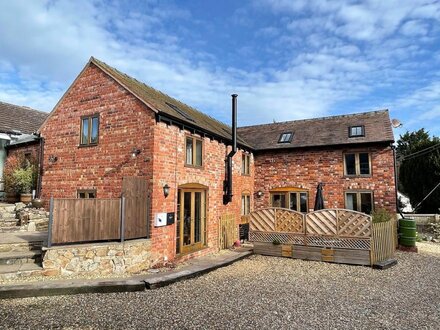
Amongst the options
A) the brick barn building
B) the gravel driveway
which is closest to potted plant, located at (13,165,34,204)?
the brick barn building

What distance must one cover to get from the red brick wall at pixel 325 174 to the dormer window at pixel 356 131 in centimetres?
95

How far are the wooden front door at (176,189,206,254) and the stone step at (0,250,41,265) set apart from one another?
414 centimetres

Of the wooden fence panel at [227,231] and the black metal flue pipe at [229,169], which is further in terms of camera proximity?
the black metal flue pipe at [229,169]

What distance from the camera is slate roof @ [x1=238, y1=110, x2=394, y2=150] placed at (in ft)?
51.2

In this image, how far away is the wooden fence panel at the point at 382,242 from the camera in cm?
1028

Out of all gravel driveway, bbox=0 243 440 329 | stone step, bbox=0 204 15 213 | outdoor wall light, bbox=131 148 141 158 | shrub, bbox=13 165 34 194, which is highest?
outdoor wall light, bbox=131 148 141 158

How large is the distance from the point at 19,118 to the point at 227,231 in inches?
601

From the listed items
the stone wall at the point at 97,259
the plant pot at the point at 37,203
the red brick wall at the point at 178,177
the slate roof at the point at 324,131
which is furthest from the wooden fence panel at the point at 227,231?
the plant pot at the point at 37,203

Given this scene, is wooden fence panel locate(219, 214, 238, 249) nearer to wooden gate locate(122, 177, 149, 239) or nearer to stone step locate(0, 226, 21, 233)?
wooden gate locate(122, 177, 149, 239)

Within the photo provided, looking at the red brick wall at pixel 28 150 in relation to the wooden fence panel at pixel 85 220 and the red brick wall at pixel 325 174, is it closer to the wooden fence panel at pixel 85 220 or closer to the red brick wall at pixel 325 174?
the wooden fence panel at pixel 85 220

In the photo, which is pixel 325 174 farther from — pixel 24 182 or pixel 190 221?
pixel 24 182

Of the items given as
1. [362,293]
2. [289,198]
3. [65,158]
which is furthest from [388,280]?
[65,158]

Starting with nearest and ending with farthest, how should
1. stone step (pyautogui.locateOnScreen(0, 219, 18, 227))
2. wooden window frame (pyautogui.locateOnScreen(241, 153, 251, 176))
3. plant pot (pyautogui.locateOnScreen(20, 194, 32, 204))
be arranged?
stone step (pyautogui.locateOnScreen(0, 219, 18, 227))
plant pot (pyautogui.locateOnScreen(20, 194, 32, 204))
wooden window frame (pyautogui.locateOnScreen(241, 153, 251, 176))

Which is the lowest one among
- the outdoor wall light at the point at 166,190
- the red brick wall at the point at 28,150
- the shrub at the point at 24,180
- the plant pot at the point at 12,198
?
the plant pot at the point at 12,198
